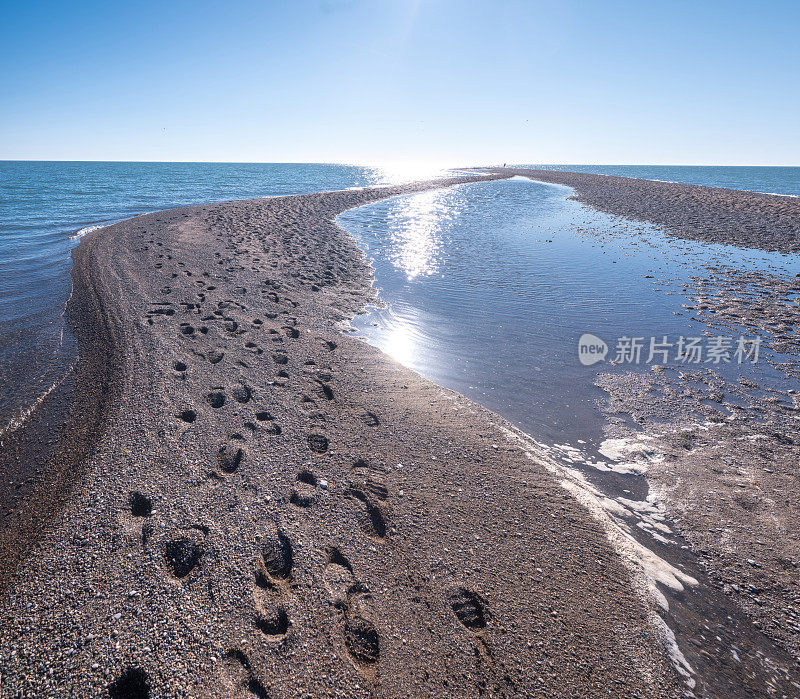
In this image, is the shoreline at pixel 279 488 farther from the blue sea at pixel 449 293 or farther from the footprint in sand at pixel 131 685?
the blue sea at pixel 449 293

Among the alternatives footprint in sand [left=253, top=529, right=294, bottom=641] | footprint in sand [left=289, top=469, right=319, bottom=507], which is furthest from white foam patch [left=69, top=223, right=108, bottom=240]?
footprint in sand [left=253, top=529, right=294, bottom=641]

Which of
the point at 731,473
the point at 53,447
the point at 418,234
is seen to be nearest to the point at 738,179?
A: the point at 418,234

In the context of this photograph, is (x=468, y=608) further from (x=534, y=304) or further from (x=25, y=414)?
(x=534, y=304)

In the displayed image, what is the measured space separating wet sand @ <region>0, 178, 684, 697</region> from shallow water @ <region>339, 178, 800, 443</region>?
1.57 metres

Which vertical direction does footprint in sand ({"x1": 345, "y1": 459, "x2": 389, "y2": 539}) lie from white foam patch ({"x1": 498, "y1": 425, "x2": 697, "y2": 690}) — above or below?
above

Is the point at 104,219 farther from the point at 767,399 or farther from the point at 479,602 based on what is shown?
the point at 767,399

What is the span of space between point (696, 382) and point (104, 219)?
34329 mm

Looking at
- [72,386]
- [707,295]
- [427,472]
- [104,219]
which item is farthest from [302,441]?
[104,219]

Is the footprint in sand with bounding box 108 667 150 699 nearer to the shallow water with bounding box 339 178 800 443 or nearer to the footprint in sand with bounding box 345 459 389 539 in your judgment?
the footprint in sand with bounding box 345 459 389 539

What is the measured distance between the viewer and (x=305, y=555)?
3.78 metres

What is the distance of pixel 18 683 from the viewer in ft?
8.66

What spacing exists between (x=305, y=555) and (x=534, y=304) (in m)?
10.5

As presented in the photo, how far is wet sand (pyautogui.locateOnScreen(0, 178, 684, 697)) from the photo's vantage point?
294cm

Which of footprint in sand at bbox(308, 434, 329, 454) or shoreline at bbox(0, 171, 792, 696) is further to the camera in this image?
footprint in sand at bbox(308, 434, 329, 454)
